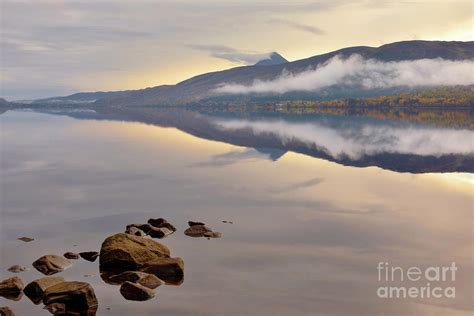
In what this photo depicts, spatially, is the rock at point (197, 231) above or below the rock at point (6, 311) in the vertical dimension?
below

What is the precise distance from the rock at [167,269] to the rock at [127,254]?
51 centimetres

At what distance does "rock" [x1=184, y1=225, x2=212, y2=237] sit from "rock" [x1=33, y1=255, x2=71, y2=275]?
7144 millimetres

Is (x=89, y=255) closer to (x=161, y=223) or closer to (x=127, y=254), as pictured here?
(x=127, y=254)

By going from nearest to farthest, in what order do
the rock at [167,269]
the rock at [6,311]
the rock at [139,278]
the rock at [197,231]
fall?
the rock at [6,311] → the rock at [139,278] → the rock at [167,269] → the rock at [197,231]

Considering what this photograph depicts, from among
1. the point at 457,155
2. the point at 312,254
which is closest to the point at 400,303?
the point at 312,254

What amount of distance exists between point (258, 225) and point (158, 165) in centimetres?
3276

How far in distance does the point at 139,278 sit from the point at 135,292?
5.17ft

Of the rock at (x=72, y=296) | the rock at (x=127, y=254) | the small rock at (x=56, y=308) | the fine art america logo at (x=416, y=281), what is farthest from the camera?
the rock at (x=127, y=254)

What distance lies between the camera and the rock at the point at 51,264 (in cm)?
2191

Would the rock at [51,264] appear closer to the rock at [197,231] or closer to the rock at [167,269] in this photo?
the rock at [167,269]

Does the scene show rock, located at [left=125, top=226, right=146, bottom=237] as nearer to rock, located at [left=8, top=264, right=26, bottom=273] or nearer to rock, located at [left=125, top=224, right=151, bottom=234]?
rock, located at [left=125, top=224, right=151, bottom=234]

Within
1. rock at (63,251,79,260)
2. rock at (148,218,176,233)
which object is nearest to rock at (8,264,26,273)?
rock at (63,251,79,260)

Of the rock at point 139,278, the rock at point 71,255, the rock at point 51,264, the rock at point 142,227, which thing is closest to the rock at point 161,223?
the rock at point 142,227

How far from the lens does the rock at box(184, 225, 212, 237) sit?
28.0 metres
